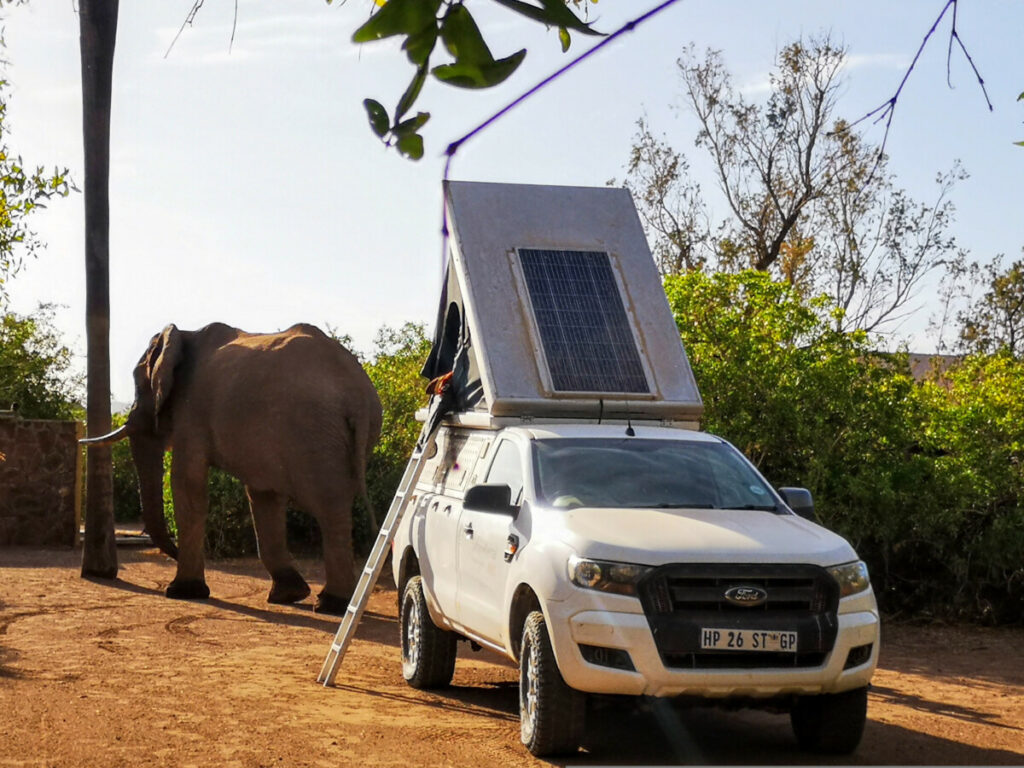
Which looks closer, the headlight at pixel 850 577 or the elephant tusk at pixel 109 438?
the headlight at pixel 850 577

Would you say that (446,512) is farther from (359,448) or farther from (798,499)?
(359,448)

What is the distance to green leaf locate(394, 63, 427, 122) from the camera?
2404 mm

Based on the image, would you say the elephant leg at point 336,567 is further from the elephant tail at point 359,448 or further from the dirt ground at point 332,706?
the elephant tail at point 359,448

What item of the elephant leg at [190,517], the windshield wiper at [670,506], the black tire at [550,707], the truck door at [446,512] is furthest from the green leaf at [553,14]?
A: the elephant leg at [190,517]

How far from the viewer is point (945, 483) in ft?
46.3

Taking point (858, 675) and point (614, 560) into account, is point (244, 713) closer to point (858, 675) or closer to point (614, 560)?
point (614, 560)

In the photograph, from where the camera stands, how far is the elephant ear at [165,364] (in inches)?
632

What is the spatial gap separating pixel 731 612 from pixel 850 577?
77 centimetres

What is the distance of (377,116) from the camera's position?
243 cm

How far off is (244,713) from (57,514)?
13518mm

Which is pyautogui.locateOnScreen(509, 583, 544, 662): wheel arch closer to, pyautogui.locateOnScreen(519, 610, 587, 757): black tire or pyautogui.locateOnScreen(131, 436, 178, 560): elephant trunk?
pyautogui.locateOnScreen(519, 610, 587, 757): black tire

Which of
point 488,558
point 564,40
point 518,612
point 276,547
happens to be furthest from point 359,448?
point 564,40

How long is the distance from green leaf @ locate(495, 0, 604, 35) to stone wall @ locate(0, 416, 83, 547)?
19810 mm

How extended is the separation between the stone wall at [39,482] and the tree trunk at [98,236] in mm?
3707
